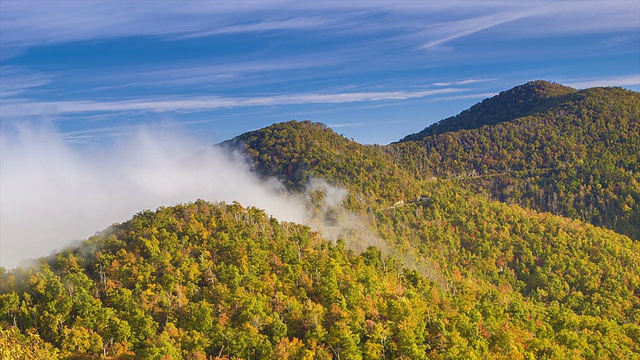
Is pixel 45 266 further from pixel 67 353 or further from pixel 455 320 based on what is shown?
pixel 455 320

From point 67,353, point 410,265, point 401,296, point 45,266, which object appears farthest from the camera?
point 410,265

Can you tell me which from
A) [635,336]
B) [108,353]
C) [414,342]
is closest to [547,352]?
[414,342]

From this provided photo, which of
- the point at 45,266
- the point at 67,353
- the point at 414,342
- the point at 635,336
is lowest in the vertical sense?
the point at 635,336

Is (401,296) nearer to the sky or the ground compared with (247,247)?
nearer to the ground

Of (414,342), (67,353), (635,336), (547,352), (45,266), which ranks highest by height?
(45,266)

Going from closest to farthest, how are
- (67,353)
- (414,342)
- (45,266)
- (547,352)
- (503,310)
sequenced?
(67,353) < (414,342) < (547,352) < (45,266) < (503,310)

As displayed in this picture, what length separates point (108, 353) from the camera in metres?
75.6

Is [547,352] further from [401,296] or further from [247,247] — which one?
[247,247]

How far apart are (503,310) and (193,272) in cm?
6787

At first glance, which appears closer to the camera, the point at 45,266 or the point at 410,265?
the point at 45,266

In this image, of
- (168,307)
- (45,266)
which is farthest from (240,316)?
(45,266)

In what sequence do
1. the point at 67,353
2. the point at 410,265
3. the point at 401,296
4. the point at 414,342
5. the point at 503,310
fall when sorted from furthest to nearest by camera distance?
the point at 410,265
the point at 503,310
the point at 401,296
the point at 414,342
the point at 67,353

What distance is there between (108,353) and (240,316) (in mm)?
20955

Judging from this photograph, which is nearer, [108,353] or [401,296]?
[108,353]
